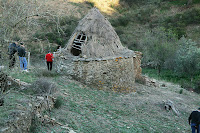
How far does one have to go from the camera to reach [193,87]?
17344 millimetres

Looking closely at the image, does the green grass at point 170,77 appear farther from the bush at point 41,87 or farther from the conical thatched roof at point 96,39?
the bush at point 41,87

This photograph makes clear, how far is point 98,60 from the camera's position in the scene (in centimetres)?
1013

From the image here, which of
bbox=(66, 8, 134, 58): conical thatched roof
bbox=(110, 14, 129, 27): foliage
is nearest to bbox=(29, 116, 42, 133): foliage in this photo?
bbox=(66, 8, 134, 58): conical thatched roof

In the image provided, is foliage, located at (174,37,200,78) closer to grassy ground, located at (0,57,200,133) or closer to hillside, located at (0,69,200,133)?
hillside, located at (0,69,200,133)

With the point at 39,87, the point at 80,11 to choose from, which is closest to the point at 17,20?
the point at 39,87

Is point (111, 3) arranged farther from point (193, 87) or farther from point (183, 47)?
point (193, 87)

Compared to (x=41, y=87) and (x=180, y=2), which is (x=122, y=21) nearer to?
(x=180, y=2)

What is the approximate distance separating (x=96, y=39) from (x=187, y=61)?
13614 millimetres

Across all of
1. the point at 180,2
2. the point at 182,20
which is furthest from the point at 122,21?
the point at 180,2

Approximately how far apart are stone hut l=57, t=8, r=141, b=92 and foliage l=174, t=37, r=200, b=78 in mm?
11574

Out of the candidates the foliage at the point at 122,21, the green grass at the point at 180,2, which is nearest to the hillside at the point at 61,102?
the foliage at the point at 122,21

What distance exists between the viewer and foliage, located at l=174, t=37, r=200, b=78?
20578mm

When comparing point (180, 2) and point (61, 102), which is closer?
point (61, 102)

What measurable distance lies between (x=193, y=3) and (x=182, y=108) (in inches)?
1303
